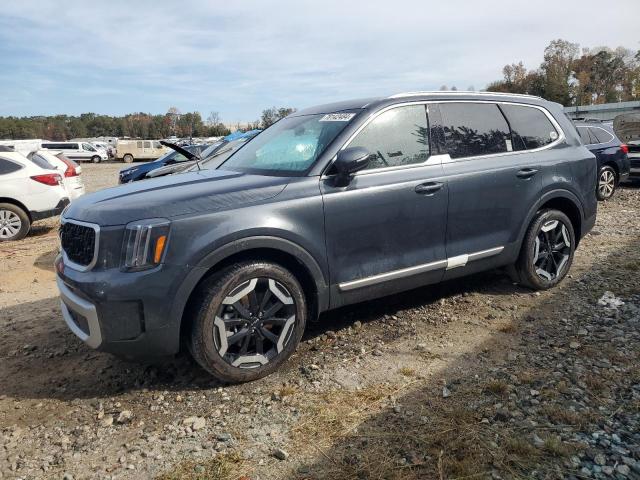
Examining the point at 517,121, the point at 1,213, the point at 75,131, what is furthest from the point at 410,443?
the point at 75,131

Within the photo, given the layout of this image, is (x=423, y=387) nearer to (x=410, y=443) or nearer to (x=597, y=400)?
(x=410, y=443)

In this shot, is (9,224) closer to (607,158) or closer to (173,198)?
(173,198)

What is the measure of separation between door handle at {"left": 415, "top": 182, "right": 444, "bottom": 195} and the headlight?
74.4 inches

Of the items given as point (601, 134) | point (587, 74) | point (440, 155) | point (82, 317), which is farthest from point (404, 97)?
point (587, 74)

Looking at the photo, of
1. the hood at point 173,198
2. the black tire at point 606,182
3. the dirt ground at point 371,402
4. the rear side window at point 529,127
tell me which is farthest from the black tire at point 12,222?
the black tire at point 606,182

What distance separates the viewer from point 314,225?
340cm

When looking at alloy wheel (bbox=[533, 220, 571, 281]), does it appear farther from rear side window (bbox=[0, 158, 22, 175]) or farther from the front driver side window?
rear side window (bbox=[0, 158, 22, 175])

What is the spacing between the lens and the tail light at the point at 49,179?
884cm

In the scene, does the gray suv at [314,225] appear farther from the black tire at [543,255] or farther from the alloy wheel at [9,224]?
the alloy wheel at [9,224]

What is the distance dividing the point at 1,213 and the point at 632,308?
30.3 feet

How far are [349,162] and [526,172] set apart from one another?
192 cm

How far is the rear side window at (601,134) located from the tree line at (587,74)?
7402cm

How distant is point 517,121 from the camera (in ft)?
15.1

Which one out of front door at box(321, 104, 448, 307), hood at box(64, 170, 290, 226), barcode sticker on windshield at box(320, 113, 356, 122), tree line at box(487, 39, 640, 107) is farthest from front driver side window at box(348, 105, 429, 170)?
tree line at box(487, 39, 640, 107)
